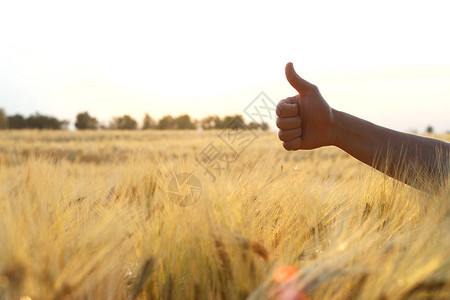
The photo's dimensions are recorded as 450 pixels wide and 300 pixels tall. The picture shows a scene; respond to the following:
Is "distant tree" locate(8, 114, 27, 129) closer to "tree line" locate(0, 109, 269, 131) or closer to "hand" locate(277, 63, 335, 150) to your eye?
"tree line" locate(0, 109, 269, 131)

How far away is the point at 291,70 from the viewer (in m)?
1.39

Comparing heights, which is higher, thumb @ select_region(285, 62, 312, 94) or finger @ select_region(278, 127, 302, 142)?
thumb @ select_region(285, 62, 312, 94)

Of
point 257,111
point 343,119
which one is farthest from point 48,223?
point 257,111

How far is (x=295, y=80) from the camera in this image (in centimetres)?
141

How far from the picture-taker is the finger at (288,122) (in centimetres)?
139

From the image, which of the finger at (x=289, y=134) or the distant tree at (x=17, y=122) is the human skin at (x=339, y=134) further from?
the distant tree at (x=17, y=122)

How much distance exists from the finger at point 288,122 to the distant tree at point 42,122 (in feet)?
79.4

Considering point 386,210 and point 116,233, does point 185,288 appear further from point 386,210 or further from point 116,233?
point 386,210

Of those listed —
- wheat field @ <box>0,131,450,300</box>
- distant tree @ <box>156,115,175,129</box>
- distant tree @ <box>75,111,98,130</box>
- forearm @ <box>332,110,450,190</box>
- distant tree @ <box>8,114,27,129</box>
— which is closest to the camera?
wheat field @ <box>0,131,450,300</box>

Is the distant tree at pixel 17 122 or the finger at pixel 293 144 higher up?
the distant tree at pixel 17 122

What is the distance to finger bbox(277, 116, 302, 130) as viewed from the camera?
1.39m

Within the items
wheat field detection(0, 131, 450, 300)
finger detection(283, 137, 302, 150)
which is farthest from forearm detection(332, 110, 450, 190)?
wheat field detection(0, 131, 450, 300)

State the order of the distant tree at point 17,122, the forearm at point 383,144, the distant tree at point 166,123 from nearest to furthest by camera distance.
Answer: the forearm at point 383,144
the distant tree at point 17,122
the distant tree at point 166,123

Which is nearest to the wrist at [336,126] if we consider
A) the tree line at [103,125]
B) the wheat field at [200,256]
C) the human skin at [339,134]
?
the human skin at [339,134]
